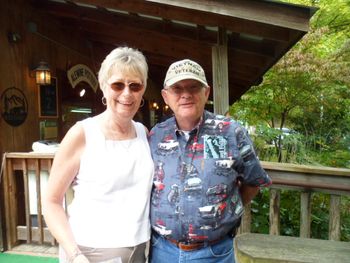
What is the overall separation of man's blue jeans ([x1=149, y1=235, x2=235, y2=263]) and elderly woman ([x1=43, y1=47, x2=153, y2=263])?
9cm

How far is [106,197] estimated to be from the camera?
1.45 metres

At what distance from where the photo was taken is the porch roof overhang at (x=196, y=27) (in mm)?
2730

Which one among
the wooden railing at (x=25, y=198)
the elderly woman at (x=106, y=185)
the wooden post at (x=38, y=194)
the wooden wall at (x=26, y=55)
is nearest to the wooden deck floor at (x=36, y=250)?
the wooden railing at (x=25, y=198)

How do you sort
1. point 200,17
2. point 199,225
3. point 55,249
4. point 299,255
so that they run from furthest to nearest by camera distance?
point 55,249 < point 200,17 < point 299,255 < point 199,225

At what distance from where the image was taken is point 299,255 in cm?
186

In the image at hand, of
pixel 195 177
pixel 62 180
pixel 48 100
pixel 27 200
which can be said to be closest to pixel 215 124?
pixel 195 177

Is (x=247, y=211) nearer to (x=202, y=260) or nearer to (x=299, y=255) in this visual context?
(x=299, y=255)

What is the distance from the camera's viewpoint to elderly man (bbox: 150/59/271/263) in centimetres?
149

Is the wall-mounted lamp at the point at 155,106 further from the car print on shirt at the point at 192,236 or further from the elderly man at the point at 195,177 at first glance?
the car print on shirt at the point at 192,236

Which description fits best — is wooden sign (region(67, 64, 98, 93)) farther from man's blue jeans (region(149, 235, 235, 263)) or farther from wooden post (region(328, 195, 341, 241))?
wooden post (region(328, 195, 341, 241))

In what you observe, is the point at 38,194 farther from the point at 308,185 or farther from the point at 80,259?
the point at 308,185

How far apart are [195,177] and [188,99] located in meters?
0.38

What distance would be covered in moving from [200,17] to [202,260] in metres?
2.29

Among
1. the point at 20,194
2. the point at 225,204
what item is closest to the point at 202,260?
the point at 225,204
